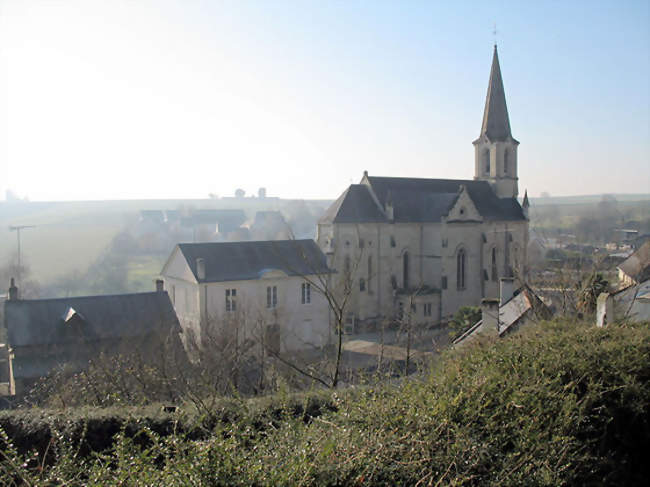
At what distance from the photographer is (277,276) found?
29516 mm

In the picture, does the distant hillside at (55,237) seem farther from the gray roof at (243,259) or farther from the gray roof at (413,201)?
the gray roof at (413,201)

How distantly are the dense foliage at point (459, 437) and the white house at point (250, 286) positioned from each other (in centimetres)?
1975

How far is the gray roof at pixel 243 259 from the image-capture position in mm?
28469

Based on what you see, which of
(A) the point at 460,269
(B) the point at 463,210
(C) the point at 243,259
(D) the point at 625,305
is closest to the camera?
(D) the point at 625,305

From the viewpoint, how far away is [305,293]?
100 ft

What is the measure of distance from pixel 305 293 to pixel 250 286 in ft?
11.1

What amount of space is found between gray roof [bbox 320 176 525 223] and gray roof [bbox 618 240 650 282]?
1258cm

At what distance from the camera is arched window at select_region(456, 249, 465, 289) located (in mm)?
38344

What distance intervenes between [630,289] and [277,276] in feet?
58.7

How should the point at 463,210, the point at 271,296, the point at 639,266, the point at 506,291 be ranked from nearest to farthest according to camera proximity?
the point at 506,291 → the point at 639,266 → the point at 271,296 → the point at 463,210

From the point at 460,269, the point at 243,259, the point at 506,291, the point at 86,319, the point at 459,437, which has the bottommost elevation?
the point at 86,319

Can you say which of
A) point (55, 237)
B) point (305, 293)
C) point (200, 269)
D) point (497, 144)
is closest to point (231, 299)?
point (200, 269)

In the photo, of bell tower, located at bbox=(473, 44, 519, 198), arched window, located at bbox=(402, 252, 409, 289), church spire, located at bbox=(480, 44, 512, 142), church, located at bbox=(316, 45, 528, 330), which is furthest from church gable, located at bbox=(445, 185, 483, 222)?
church spire, located at bbox=(480, 44, 512, 142)

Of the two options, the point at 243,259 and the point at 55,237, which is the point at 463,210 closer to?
the point at 243,259
